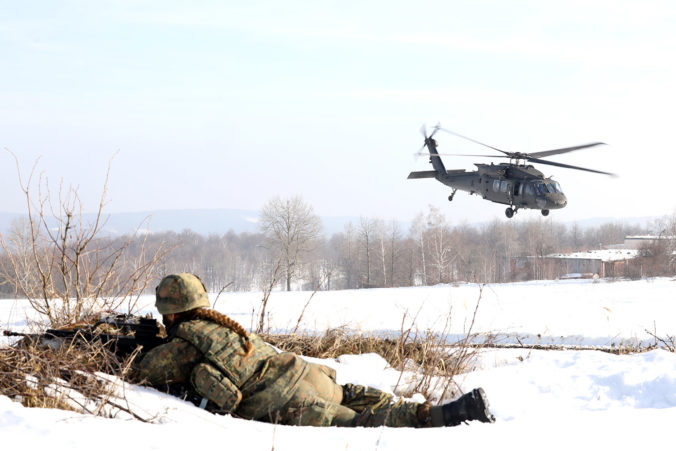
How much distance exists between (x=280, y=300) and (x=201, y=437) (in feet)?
86.0

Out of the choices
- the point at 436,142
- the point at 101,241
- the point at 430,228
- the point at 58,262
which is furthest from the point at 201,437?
the point at 430,228

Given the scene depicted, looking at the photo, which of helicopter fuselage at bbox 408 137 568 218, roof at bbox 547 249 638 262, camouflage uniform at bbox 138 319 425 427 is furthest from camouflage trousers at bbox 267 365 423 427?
roof at bbox 547 249 638 262

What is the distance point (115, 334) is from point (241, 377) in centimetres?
123

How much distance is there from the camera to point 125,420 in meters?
3.38

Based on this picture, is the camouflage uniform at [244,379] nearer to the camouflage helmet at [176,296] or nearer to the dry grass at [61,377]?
the camouflage helmet at [176,296]

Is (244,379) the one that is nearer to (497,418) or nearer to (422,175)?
(497,418)

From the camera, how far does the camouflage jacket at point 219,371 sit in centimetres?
385

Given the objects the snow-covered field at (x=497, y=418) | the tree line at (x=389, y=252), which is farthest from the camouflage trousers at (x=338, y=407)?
the tree line at (x=389, y=252)

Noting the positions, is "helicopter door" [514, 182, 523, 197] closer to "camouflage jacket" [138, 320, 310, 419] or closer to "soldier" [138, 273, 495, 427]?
"soldier" [138, 273, 495, 427]

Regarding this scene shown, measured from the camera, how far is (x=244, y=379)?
3.94 meters

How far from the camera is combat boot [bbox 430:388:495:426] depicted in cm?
398

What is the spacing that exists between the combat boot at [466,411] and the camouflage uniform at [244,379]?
176 millimetres

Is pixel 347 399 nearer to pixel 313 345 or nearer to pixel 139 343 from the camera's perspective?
pixel 139 343

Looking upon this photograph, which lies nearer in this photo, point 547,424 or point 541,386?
point 547,424
